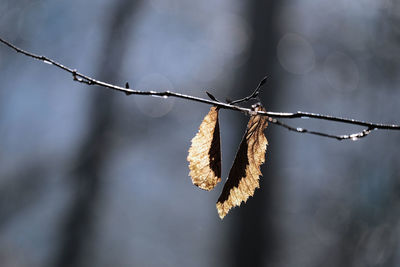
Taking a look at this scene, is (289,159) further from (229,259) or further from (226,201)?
(226,201)

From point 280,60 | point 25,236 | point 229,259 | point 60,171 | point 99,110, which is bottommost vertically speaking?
point 25,236

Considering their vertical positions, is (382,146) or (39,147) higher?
(382,146)

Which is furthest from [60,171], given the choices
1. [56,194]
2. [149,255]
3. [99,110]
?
[149,255]

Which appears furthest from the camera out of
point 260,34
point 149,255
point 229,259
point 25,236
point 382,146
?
point 149,255
